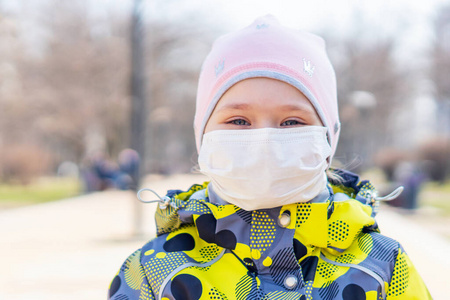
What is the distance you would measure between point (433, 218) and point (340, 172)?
10348 mm

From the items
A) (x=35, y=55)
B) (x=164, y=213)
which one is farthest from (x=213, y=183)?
(x=35, y=55)

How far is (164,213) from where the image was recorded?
1791mm

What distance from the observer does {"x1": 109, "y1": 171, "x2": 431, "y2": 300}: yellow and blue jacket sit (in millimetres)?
1543

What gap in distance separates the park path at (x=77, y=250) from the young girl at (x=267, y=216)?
127 inches

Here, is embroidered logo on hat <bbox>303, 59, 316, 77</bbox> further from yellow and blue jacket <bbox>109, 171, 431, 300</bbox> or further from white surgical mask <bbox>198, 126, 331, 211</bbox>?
yellow and blue jacket <bbox>109, 171, 431, 300</bbox>

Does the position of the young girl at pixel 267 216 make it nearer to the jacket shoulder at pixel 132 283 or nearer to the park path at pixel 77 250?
the jacket shoulder at pixel 132 283

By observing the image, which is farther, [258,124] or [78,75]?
[78,75]

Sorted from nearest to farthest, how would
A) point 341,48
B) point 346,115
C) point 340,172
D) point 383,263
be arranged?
point 383,263, point 340,172, point 346,115, point 341,48

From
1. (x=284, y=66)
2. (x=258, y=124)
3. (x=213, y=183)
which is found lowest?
(x=213, y=183)

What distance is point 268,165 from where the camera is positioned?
64.7 inches

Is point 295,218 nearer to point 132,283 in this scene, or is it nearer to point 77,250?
point 132,283

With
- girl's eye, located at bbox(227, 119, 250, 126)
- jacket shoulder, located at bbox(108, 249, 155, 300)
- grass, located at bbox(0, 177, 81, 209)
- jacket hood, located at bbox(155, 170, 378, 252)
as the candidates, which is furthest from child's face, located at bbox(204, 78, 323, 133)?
grass, located at bbox(0, 177, 81, 209)

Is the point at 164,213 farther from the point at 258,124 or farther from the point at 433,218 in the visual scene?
the point at 433,218

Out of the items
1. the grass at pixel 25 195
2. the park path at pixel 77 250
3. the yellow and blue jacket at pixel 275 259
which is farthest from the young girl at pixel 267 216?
the grass at pixel 25 195
